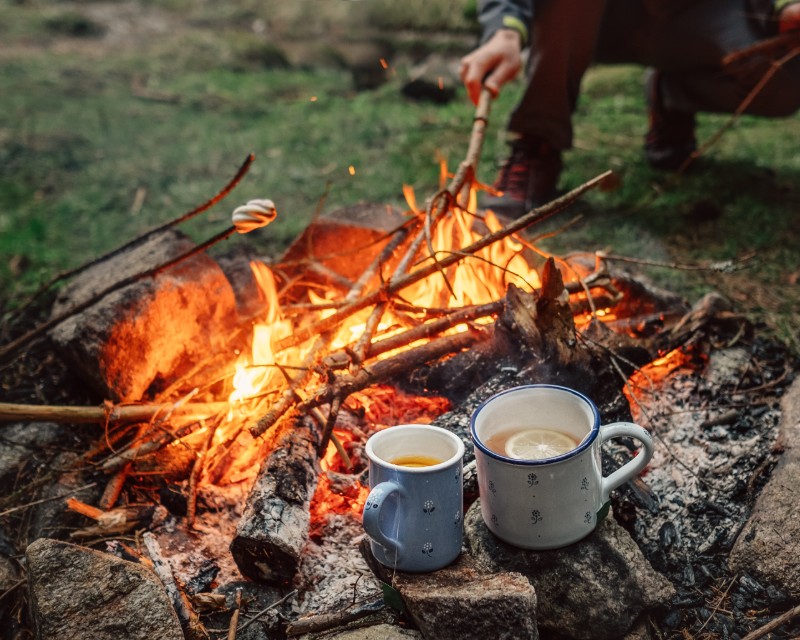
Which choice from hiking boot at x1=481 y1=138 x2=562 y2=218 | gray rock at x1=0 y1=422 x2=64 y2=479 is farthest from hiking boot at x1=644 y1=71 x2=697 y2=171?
gray rock at x1=0 y1=422 x2=64 y2=479

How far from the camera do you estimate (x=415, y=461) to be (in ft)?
5.98

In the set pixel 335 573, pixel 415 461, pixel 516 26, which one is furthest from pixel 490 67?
pixel 335 573

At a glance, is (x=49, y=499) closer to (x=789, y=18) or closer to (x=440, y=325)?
(x=440, y=325)

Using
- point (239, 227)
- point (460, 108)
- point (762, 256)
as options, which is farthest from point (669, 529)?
point (460, 108)

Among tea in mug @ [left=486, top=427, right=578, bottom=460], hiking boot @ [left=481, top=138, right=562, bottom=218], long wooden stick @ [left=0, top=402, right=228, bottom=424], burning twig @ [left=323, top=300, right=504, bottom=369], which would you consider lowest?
long wooden stick @ [left=0, top=402, right=228, bottom=424]

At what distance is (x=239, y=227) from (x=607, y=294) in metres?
1.48

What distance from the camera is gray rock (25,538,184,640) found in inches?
65.1

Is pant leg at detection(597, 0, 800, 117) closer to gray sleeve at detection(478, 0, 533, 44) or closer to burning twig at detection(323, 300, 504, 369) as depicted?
gray sleeve at detection(478, 0, 533, 44)

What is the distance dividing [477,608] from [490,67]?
274 cm

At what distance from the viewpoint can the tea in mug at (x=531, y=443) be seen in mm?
1768

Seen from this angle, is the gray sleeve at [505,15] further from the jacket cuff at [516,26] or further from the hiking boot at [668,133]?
the hiking boot at [668,133]

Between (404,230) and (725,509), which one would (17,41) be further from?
(725,509)

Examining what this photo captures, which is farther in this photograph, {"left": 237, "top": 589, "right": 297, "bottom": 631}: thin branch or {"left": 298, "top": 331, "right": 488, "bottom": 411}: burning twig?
{"left": 298, "top": 331, "right": 488, "bottom": 411}: burning twig

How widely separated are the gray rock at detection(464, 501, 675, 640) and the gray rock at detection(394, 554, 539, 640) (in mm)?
118
